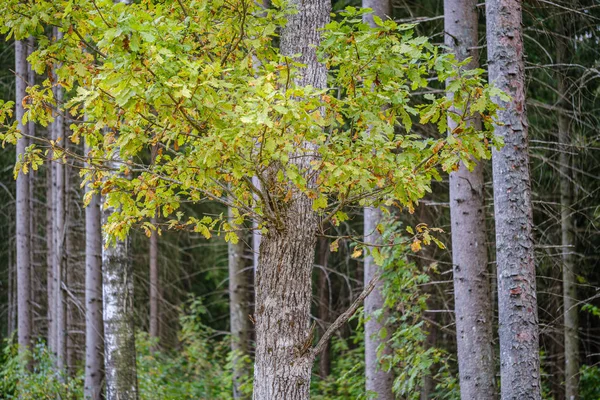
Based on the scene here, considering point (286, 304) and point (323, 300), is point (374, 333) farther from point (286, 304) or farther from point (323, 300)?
point (323, 300)

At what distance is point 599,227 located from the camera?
473 inches

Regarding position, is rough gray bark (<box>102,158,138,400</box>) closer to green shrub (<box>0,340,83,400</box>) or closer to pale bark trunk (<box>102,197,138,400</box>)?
pale bark trunk (<box>102,197,138,400</box>)

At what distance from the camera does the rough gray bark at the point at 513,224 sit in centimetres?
621

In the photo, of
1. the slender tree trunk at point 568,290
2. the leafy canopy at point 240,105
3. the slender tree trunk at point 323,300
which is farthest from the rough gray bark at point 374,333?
the slender tree trunk at point 323,300

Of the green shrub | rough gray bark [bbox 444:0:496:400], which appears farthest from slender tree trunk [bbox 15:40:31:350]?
rough gray bark [bbox 444:0:496:400]

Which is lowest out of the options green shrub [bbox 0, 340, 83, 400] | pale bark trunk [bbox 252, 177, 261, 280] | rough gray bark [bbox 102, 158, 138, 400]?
green shrub [bbox 0, 340, 83, 400]

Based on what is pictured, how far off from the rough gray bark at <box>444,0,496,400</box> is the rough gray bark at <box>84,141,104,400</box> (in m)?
5.32

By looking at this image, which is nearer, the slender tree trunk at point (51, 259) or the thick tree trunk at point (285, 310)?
the thick tree trunk at point (285, 310)

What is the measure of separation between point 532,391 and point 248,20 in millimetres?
3900

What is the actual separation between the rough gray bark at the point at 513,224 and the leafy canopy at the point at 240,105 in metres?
1.24

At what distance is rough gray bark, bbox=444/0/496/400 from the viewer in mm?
7547

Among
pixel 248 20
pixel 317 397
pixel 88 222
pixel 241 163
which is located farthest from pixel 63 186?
pixel 241 163

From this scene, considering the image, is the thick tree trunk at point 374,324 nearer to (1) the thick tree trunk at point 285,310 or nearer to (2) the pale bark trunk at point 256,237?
(2) the pale bark trunk at point 256,237

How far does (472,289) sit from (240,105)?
409 cm
